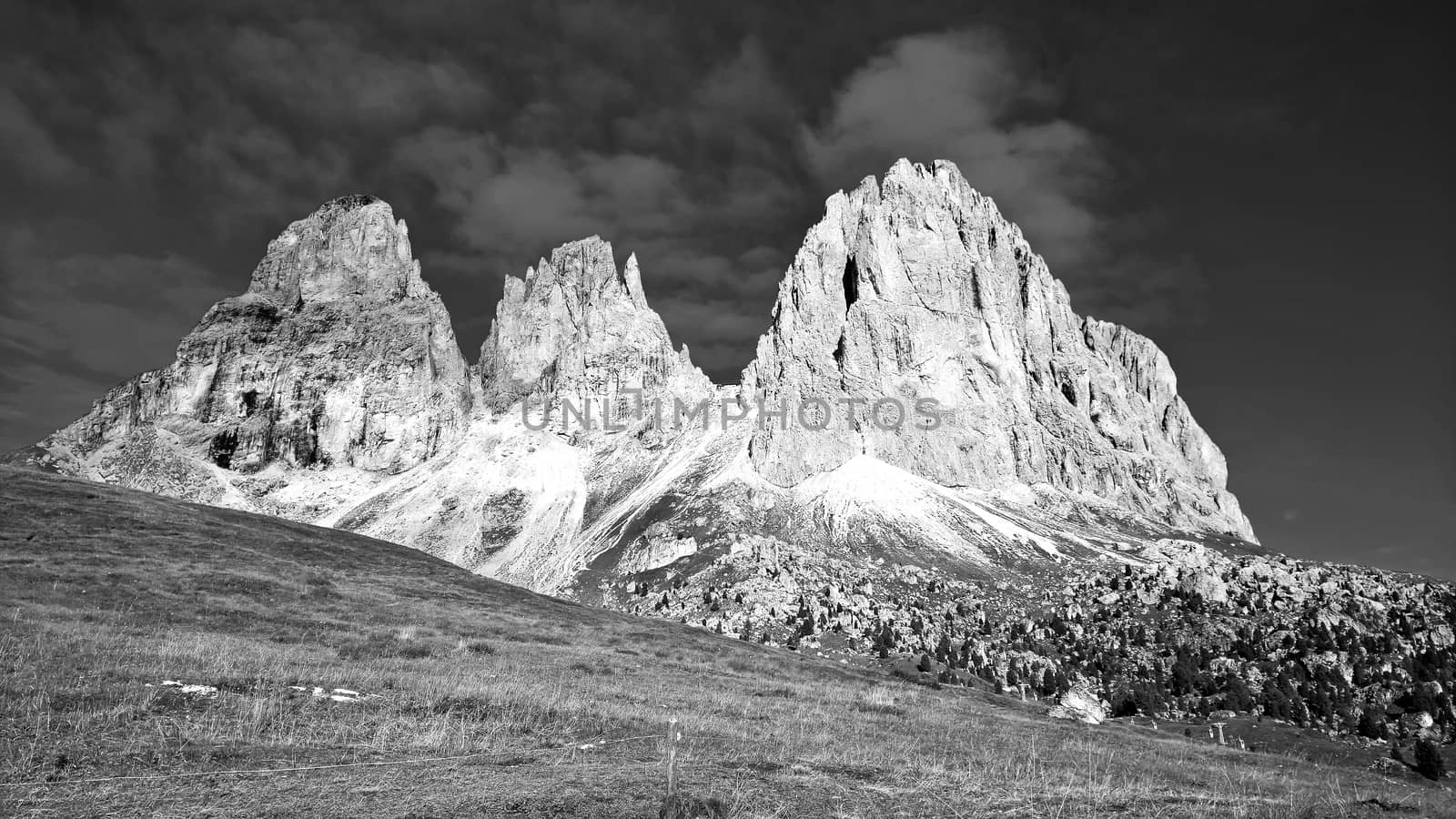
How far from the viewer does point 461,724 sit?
18250 mm

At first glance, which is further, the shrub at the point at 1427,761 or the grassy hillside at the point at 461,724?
the shrub at the point at 1427,761

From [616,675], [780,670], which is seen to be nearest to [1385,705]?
[780,670]

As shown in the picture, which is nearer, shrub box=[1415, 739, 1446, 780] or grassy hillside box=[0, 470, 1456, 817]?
grassy hillside box=[0, 470, 1456, 817]

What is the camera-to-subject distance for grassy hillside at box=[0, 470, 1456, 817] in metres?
13.1

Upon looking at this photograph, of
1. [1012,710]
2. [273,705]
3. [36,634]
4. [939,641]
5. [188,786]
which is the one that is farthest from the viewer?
[939,641]

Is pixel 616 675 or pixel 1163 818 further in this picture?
pixel 616 675

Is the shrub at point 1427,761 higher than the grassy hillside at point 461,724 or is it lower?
higher

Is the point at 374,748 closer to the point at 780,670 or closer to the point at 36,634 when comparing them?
the point at 36,634

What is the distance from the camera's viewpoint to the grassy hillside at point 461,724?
43.1ft

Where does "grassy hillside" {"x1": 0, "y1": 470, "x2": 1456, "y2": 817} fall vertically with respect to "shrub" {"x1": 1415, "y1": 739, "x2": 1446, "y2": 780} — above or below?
below

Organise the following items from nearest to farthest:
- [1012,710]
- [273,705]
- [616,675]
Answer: [273,705]
[616,675]
[1012,710]

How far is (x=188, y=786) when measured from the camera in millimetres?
12445

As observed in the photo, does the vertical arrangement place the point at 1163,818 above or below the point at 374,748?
above

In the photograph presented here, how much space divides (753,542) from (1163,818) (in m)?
172
